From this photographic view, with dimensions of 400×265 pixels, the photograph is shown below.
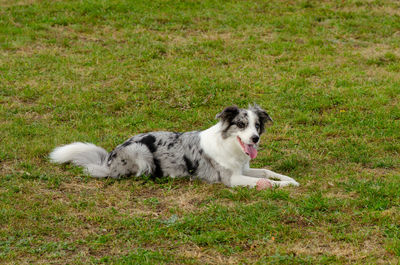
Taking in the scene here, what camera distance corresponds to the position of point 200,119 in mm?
10750

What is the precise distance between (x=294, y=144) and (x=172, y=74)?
13.2 feet

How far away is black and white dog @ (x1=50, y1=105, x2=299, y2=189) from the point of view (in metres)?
7.94

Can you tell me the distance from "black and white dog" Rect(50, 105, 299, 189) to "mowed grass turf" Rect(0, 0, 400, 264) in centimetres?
21

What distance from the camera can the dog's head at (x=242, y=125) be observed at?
7.82m

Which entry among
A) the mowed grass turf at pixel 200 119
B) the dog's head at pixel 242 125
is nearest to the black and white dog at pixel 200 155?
the dog's head at pixel 242 125

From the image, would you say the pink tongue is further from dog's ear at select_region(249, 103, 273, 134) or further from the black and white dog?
dog's ear at select_region(249, 103, 273, 134)

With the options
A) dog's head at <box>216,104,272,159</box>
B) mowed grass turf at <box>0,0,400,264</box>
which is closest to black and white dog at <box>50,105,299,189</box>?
dog's head at <box>216,104,272,159</box>

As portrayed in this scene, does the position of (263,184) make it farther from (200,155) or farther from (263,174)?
(200,155)

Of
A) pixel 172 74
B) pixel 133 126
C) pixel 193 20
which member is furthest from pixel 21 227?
pixel 193 20

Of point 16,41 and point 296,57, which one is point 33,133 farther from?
point 296,57

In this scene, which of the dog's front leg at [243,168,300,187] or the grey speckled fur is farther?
the grey speckled fur

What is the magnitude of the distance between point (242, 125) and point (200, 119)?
2908 mm

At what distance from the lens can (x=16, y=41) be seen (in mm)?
14664

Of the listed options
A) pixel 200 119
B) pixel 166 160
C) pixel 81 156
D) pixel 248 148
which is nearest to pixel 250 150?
pixel 248 148
